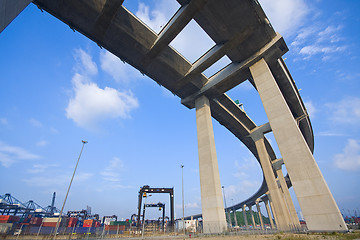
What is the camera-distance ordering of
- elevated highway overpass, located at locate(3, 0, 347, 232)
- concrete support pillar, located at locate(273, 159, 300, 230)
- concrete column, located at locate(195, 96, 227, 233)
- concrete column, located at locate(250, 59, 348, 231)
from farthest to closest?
concrete support pillar, located at locate(273, 159, 300, 230)
concrete column, located at locate(195, 96, 227, 233)
elevated highway overpass, located at locate(3, 0, 347, 232)
concrete column, located at locate(250, 59, 348, 231)

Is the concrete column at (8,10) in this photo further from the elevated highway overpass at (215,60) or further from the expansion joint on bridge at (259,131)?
the expansion joint on bridge at (259,131)

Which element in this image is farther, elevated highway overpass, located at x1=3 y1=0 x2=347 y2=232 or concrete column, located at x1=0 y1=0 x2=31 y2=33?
elevated highway overpass, located at x1=3 y1=0 x2=347 y2=232

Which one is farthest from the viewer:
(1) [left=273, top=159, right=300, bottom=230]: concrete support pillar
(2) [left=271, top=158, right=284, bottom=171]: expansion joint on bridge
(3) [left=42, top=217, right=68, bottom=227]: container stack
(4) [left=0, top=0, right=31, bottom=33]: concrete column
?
(3) [left=42, top=217, right=68, bottom=227]: container stack

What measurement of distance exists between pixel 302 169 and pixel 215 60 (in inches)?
585

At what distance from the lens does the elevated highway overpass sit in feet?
47.3

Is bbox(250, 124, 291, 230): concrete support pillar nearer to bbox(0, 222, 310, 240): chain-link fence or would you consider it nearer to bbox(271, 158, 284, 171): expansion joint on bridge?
bbox(0, 222, 310, 240): chain-link fence

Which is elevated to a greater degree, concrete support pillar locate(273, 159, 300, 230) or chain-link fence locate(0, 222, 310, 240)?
concrete support pillar locate(273, 159, 300, 230)

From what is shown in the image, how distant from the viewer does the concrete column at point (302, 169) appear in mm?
12688

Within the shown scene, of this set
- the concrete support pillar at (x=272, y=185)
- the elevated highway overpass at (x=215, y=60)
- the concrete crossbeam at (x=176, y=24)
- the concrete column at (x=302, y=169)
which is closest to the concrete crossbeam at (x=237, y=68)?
the elevated highway overpass at (x=215, y=60)

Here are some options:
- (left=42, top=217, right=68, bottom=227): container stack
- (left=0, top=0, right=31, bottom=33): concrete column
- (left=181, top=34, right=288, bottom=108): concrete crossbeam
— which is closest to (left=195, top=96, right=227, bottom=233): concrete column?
(left=181, top=34, right=288, bottom=108): concrete crossbeam

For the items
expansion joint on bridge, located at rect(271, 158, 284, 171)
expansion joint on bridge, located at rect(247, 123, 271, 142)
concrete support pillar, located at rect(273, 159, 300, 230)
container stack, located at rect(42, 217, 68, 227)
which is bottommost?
container stack, located at rect(42, 217, 68, 227)

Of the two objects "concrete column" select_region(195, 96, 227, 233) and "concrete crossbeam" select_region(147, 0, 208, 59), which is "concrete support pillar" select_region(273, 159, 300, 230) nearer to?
"concrete column" select_region(195, 96, 227, 233)

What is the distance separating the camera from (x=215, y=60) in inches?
832

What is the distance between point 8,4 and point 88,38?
16020mm
